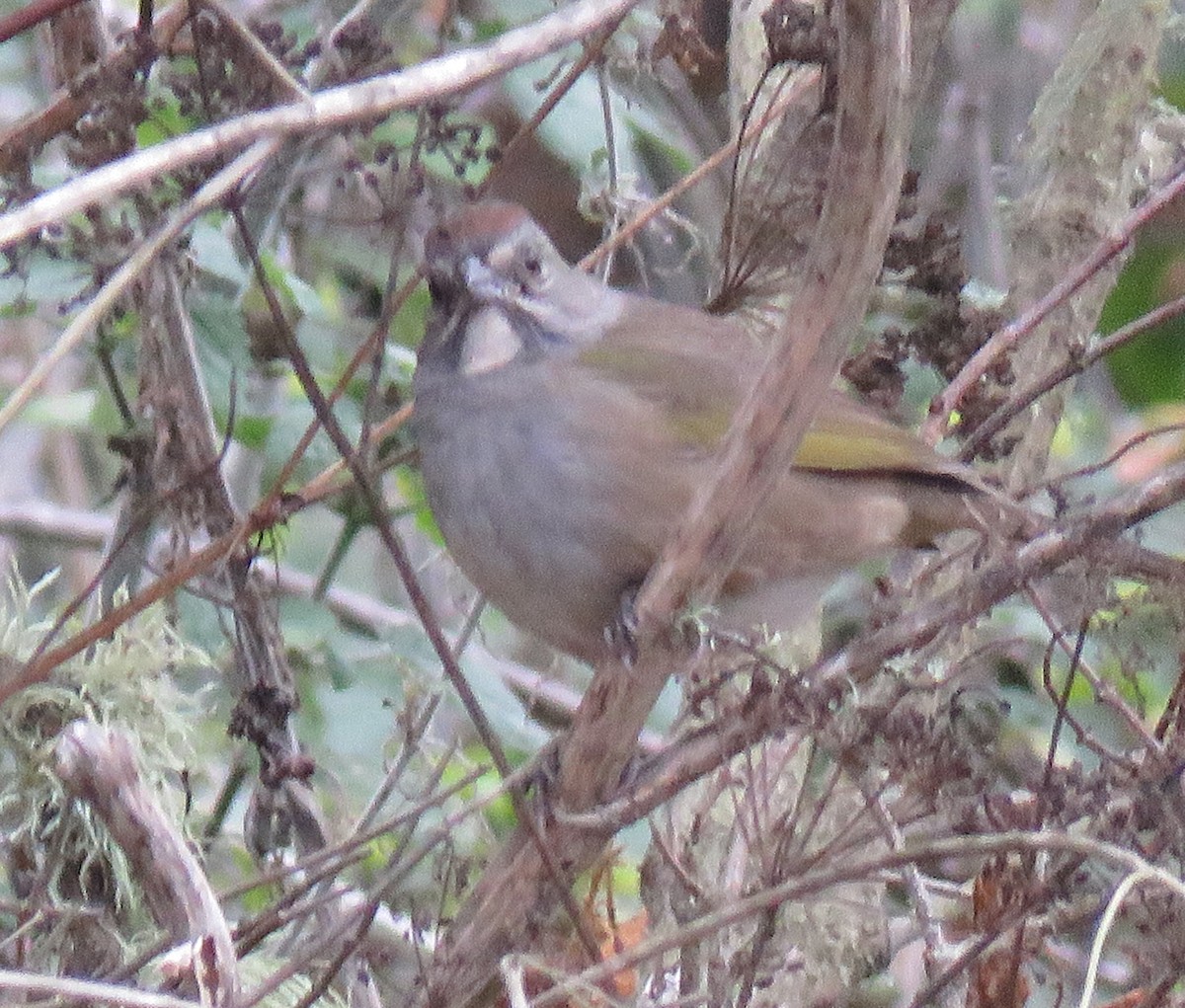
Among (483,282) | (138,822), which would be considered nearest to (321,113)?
(138,822)

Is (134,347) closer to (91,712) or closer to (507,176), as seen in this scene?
(91,712)

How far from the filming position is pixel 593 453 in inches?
117

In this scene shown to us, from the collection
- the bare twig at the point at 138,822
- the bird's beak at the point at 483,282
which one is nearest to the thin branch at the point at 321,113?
the bare twig at the point at 138,822

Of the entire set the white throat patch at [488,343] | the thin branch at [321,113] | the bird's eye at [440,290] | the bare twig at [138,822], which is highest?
the thin branch at [321,113]

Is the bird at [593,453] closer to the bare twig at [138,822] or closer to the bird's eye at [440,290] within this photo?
the bird's eye at [440,290]

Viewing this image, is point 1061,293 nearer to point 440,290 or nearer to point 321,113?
point 440,290

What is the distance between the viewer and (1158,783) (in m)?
2.13

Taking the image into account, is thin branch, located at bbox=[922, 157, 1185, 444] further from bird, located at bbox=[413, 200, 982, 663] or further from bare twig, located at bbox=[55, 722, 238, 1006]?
bare twig, located at bbox=[55, 722, 238, 1006]

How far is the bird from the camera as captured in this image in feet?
9.55

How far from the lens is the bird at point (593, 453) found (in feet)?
9.55

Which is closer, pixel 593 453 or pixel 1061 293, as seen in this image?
pixel 1061 293

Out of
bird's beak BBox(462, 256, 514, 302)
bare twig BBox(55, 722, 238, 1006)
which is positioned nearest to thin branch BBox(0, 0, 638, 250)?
bare twig BBox(55, 722, 238, 1006)

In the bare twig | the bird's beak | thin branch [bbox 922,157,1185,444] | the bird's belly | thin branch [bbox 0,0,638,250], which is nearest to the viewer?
thin branch [bbox 0,0,638,250]

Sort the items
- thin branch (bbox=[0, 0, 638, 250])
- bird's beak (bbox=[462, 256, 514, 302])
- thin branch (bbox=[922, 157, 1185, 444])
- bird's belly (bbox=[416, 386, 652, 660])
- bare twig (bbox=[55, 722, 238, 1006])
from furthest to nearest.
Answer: bird's beak (bbox=[462, 256, 514, 302]), bird's belly (bbox=[416, 386, 652, 660]), thin branch (bbox=[922, 157, 1185, 444]), bare twig (bbox=[55, 722, 238, 1006]), thin branch (bbox=[0, 0, 638, 250])
